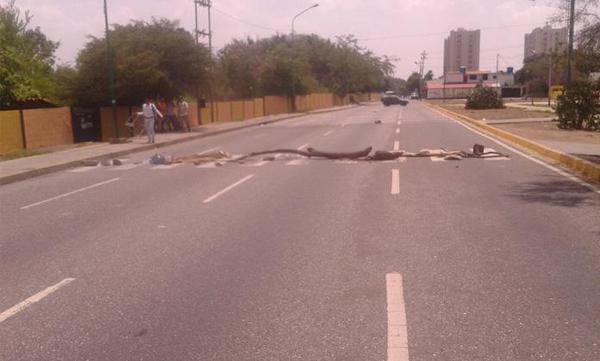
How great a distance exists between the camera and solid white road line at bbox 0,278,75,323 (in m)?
5.21

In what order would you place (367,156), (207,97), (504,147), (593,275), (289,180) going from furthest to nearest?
1. (207,97)
2. (504,147)
3. (367,156)
4. (289,180)
5. (593,275)

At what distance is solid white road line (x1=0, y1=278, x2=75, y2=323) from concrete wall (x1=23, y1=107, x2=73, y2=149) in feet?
63.1

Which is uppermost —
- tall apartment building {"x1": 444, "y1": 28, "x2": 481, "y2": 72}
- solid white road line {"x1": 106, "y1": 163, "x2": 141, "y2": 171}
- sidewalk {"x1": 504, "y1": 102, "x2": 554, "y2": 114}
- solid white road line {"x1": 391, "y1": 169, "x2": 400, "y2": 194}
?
tall apartment building {"x1": 444, "y1": 28, "x2": 481, "y2": 72}

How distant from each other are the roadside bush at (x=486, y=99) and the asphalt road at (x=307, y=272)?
1602 inches

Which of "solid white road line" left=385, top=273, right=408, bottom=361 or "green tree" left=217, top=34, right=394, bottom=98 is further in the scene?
"green tree" left=217, top=34, right=394, bottom=98

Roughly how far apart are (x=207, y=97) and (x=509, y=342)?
114ft

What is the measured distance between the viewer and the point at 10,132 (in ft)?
73.5

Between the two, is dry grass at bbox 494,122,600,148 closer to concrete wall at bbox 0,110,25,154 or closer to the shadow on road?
the shadow on road

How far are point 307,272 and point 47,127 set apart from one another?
70.5ft

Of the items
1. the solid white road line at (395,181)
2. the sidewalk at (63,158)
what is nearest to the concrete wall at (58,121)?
the sidewalk at (63,158)

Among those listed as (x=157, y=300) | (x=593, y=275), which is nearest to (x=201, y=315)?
(x=157, y=300)

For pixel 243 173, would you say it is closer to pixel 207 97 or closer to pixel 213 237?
pixel 213 237

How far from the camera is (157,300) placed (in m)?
5.43

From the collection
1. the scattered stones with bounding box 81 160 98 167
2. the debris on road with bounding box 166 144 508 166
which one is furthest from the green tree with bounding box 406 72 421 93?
the scattered stones with bounding box 81 160 98 167
